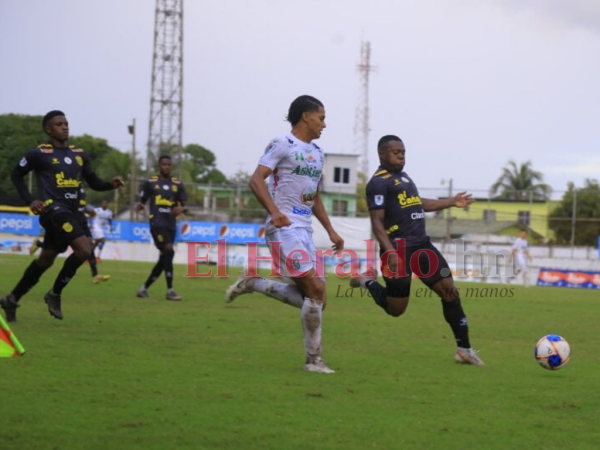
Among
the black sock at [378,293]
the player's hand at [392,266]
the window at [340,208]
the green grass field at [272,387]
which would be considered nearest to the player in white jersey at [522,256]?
the window at [340,208]

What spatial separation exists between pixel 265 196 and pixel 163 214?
947 cm

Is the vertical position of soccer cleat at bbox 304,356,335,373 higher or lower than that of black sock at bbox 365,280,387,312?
lower

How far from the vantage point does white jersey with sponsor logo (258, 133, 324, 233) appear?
875 cm

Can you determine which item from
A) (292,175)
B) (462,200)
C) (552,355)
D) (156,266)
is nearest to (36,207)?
(292,175)

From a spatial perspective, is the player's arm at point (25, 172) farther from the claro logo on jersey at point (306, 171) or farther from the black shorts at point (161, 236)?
the black shorts at point (161, 236)

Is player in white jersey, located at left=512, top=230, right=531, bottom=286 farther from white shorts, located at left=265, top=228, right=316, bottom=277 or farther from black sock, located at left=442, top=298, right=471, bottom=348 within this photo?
white shorts, located at left=265, top=228, right=316, bottom=277

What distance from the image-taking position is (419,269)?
995 centimetres

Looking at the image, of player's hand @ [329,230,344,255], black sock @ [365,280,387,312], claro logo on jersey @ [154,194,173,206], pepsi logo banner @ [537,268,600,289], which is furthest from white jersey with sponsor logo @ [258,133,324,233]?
pepsi logo banner @ [537,268,600,289]

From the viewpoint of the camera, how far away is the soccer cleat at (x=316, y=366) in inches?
342

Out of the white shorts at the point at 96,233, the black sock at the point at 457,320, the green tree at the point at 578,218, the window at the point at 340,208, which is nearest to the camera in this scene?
the black sock at the point at 457,320

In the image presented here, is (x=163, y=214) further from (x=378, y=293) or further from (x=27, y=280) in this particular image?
(x=378, y=293)

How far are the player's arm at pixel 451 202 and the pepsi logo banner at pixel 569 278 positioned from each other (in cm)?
2696

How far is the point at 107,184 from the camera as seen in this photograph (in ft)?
39.0

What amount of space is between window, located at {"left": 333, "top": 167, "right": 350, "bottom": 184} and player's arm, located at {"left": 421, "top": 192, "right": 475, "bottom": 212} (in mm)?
56069
